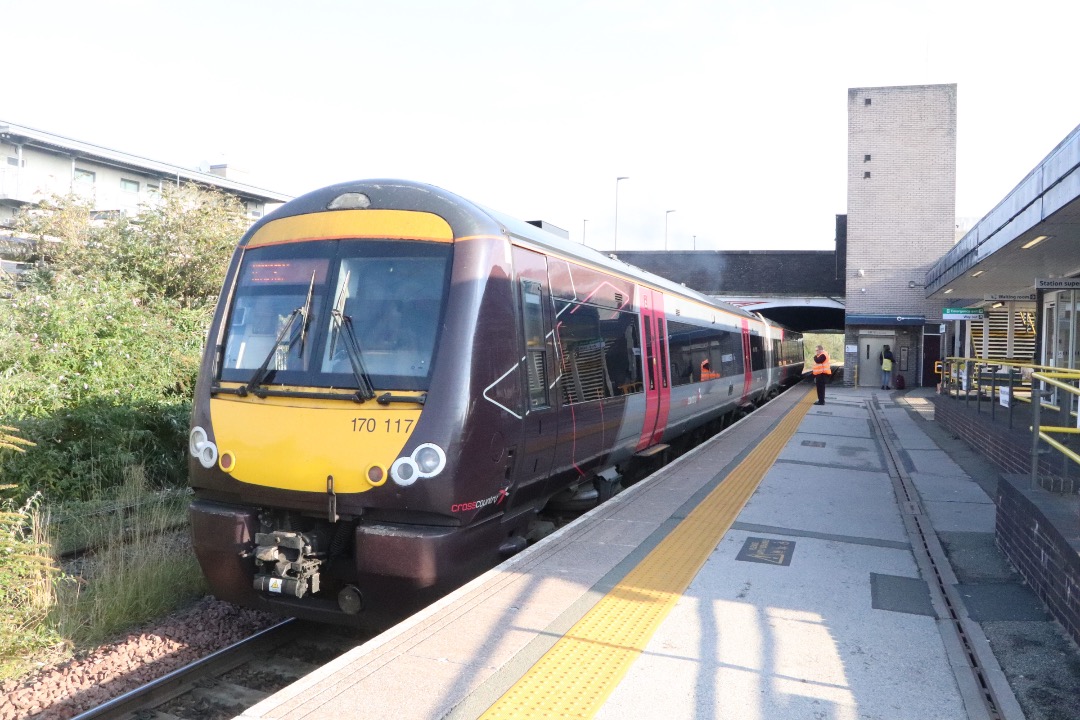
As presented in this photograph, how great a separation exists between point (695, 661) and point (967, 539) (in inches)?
162

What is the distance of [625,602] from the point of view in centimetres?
498

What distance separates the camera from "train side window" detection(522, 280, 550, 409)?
5.81 meters

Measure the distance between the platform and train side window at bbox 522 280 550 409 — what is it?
1.14 m

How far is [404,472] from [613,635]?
1.50 meters

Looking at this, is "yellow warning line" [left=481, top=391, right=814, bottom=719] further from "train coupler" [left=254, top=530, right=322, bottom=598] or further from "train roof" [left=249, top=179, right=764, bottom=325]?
"train roof" [left=249, top=179, right=764, bottom=325]

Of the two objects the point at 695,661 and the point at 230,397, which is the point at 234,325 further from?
the point at 695,661

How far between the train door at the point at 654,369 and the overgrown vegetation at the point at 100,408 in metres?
4.81

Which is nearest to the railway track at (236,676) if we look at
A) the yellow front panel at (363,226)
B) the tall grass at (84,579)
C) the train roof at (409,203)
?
the tall grass at (84,579)

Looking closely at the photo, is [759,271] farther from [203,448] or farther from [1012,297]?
[203,448]

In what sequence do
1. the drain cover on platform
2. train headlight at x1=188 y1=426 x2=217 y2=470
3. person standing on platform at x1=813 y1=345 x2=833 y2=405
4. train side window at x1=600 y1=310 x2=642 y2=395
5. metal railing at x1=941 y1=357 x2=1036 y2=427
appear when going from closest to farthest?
train headlight at x1=188 y1=426 x2=217 y2=470, the drain cover on platform, train side window at x1=600 y1=310 x2=642 y2=395, metal railing at x1=941 y1=357 x2=1036 y2=427, person standing on platform at x1=813 y1=345 x2=833 y2=405

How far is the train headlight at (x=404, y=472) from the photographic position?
4.77 m

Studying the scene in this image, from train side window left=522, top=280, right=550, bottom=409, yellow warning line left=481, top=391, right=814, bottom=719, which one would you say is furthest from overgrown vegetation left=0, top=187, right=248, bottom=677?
yellow warning line left=481, top=391, right=814, bottom=719

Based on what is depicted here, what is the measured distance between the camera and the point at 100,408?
9.66 meters

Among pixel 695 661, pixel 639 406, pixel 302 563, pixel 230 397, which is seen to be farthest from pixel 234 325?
pixel 639 406
